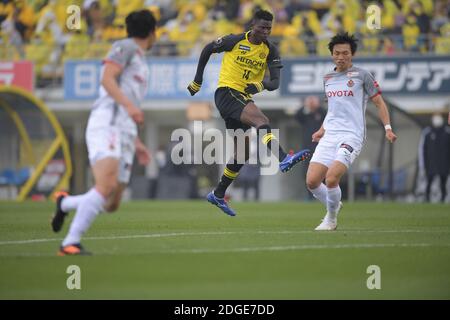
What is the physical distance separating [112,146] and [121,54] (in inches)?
34.9

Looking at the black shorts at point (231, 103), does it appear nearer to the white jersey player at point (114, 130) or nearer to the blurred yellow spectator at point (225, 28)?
the white jersey player at point (114, 130)

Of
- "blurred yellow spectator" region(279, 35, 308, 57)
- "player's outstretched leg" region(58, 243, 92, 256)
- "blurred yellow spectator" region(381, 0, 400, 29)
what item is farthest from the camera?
"blurred yellow spectator" region(381, 0, 400, 29)

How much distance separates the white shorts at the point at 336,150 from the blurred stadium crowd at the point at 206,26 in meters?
15.9

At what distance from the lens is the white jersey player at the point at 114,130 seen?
9.55 metres

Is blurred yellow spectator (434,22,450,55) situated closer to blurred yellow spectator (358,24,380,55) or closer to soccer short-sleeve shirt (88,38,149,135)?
blurred yellow spectator (358,24,380,55)

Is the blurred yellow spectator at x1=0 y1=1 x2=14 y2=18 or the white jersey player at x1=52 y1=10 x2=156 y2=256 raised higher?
the blurred yellow spectator at x1=0 y1=1 x2=14 y2=18

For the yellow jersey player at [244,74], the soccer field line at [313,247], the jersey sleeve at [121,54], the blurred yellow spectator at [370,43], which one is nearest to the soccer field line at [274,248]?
the soccer field line at [313,247]

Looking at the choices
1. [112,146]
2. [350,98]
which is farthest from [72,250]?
[350,98]

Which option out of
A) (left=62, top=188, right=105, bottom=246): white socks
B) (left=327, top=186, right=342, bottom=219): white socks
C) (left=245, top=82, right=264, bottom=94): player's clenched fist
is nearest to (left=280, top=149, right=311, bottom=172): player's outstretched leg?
(left=327, top=186, right=342, bottom=219): white socks

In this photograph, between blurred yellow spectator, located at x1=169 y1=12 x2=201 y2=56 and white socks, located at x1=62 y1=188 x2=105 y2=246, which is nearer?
white socks, located at x1=62 y1=188 x2=105 y2=246

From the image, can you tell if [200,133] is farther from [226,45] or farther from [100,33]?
[226,45]

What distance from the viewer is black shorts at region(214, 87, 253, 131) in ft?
48.7

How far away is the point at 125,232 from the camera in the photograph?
13.1m

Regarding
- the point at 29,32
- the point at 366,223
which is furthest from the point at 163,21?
the point at 366,223
